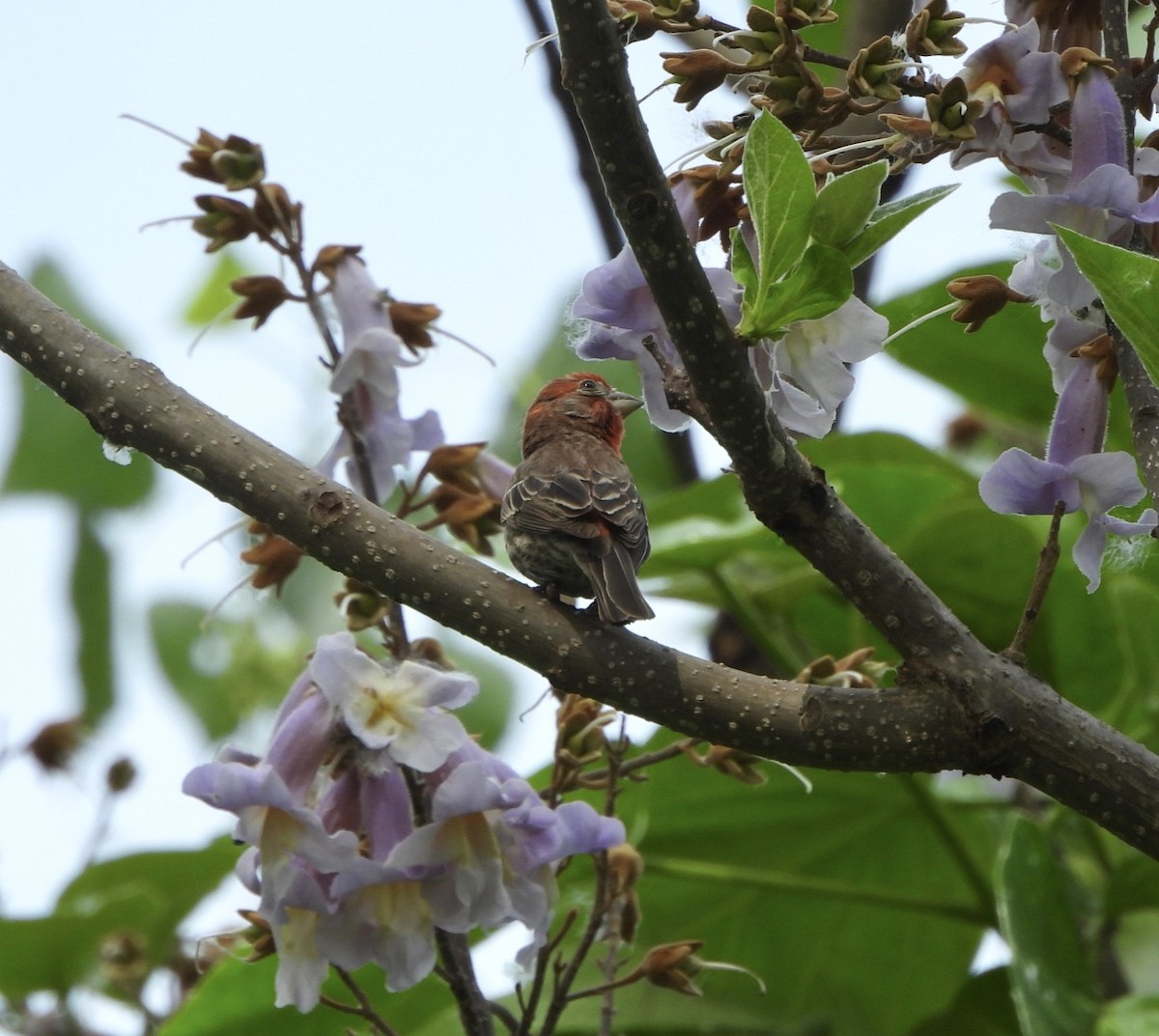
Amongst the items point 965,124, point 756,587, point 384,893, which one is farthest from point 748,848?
point 965,124

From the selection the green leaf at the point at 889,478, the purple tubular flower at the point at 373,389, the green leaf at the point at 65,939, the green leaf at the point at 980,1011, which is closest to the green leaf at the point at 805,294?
the purple tubular flower at the point at 373,389

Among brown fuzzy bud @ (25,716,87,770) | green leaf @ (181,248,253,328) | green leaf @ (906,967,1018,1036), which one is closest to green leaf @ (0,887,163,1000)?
brown fuzzy bud @ (25,716,87,770)

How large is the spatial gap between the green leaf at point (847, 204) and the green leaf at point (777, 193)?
0.01 m

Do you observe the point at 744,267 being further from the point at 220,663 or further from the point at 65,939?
the point at 220,663

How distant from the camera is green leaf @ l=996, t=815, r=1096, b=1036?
68.3 inches

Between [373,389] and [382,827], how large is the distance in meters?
0.50

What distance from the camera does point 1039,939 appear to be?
1.83 metres

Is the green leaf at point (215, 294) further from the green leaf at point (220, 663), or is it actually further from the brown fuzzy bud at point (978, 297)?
the brown fuzzy bud at point (978, 297)

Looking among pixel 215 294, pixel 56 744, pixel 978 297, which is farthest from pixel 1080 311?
pixel 215 294

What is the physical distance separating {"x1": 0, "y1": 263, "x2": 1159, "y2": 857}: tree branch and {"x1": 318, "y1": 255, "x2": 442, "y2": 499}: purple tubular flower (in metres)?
0.36

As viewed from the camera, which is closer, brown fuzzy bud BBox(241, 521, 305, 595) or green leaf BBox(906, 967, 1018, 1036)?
brown fuzzy bud BBox(241, 521, 305, 595)

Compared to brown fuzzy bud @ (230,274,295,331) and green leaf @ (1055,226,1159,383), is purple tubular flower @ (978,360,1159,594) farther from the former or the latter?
brown fuzzy bud @ (230,274,295,331)

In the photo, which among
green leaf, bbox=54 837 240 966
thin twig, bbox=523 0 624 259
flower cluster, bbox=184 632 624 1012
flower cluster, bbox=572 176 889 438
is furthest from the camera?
green leaf, bbox=54 837 240 966

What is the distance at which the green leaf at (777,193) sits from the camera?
1011mm
